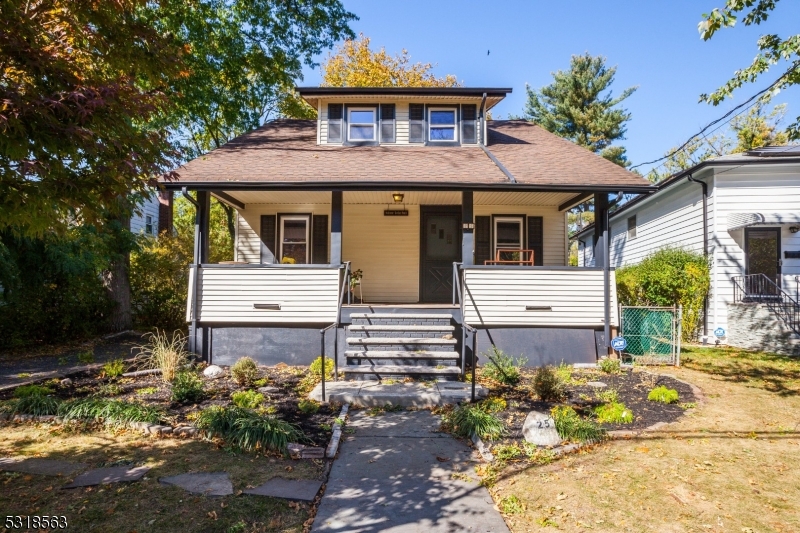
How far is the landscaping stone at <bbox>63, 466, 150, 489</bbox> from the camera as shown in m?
3.91

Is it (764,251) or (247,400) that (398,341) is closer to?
(247,400)

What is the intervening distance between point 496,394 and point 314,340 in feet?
12.6

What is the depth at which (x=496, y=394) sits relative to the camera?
691 cm

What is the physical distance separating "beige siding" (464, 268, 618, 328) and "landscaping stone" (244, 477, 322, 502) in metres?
5.46

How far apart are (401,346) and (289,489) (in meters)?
4.52

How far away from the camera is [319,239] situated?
11.9m

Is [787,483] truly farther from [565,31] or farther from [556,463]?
[565,31]

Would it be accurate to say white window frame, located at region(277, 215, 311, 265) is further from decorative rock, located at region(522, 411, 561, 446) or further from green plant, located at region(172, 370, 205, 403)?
decorative rock, located at region(522, 411, 561, 446)

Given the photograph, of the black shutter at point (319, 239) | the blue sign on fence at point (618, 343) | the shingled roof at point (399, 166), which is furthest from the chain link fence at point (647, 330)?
the black shutter at point (319, 239)

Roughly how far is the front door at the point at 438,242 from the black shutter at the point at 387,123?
1.99m

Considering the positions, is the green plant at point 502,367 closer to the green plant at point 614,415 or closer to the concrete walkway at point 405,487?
the green plant at point 614,415

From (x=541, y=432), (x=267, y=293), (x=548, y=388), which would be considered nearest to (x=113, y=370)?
(x=267, y=293)

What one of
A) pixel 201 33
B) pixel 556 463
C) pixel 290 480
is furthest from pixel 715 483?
pixel 201 33

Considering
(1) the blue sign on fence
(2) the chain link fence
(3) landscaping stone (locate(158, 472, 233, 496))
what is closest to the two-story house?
(1) the blue sign on fence
